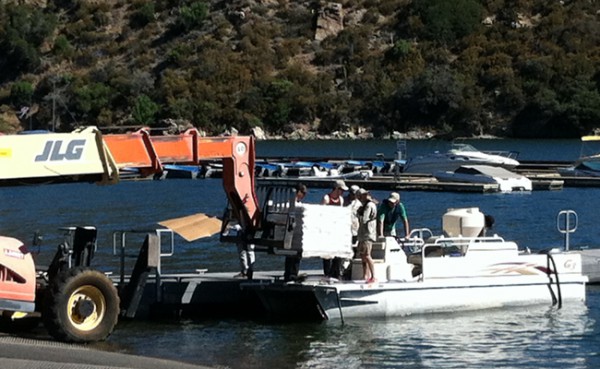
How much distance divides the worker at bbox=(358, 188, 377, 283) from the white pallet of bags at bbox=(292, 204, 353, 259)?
432 millimetres

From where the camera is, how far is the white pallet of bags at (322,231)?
22.7 metres

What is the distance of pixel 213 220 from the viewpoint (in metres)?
24.8

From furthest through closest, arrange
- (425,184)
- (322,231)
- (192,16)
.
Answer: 1. (192,16)
2. (425,184)
3. (322,231)

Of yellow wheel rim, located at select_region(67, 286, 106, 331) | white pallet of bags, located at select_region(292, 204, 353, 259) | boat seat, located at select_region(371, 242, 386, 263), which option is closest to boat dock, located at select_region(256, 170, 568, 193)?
boat seat, located at select_region(371, 242, 386, 263)

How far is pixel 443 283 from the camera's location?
24406 mm

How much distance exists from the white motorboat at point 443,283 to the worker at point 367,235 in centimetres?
16

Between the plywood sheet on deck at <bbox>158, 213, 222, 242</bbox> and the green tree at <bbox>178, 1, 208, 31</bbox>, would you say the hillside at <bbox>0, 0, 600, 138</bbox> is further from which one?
the plywood sheet on deck at <bbox>158, 213, 222, 242</bbox>

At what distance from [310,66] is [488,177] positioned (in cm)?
8528

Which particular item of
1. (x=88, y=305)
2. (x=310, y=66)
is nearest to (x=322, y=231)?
(x=88, y=305)

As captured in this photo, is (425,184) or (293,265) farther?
(425,184)

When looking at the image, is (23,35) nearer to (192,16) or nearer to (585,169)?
(192,16)

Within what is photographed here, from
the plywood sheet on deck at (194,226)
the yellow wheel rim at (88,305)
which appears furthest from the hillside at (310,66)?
the yellow wheel rim at (88,305)

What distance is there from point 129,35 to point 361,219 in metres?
137

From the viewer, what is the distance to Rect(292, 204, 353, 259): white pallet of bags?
22688 mm
